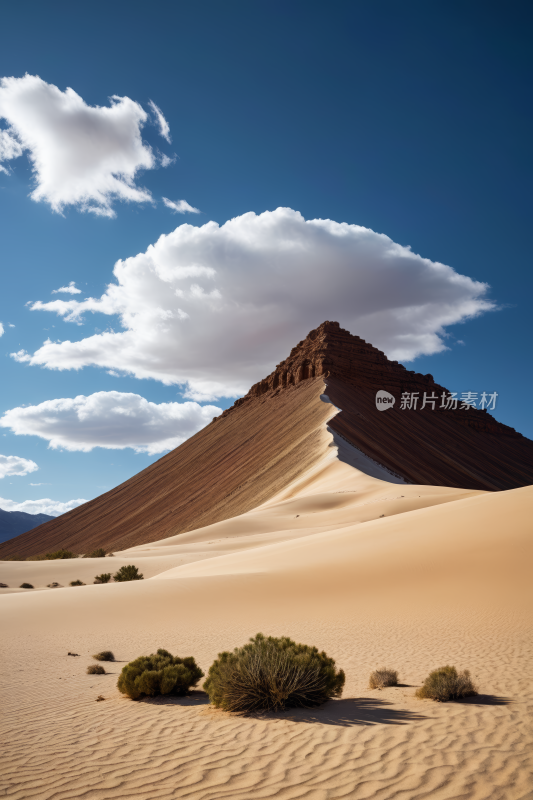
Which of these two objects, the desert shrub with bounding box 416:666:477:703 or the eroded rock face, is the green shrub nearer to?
the desert shrub with bounding box 416:666:477:703

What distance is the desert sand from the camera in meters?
4.38

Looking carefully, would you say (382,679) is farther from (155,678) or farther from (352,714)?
(155,678)

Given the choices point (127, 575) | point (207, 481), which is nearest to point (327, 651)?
point (127, 575)

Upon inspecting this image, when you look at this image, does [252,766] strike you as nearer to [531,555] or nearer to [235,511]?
[531,555]

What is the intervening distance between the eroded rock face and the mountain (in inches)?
9.5

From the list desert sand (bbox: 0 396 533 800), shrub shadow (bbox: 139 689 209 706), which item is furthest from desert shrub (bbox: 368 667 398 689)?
shrub shadow (bbox: 139 689 209 706)

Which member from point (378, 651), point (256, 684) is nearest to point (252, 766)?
point (256, 684)

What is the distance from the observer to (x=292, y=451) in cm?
6241

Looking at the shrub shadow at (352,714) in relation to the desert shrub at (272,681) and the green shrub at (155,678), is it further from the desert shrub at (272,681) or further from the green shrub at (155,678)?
the green shrub at (155,678)

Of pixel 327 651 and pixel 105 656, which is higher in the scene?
pixel 327 651

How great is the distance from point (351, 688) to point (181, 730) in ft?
9.19

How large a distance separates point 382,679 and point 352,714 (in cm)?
154

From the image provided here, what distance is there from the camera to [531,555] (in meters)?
15.6

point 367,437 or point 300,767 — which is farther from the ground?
point 367,437
